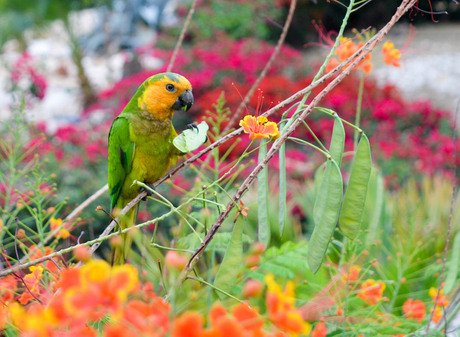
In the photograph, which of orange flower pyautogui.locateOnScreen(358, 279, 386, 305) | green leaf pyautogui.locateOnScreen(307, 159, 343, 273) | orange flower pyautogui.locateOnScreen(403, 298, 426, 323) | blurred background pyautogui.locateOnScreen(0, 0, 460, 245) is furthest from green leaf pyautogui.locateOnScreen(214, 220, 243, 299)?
blurred background pyautogui.locateOnScreen(0, 0, 460, 245)

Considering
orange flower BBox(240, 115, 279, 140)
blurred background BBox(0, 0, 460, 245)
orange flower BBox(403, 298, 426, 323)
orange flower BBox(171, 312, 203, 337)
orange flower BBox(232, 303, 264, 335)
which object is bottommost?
blurred background BBox(0, 0, 460, 245)

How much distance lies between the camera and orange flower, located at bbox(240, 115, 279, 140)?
0.75 meters

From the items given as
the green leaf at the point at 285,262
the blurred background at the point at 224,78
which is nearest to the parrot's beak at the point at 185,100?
the green leaf at the point at 285,262

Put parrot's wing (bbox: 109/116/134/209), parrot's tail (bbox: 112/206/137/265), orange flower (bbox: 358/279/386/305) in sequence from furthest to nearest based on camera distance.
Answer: parrot's wing (bbox: 109/116/134/209)
orange flower (bbox: 358/279/386/305)
parrot's tail (bbox: 112/206/137/265)

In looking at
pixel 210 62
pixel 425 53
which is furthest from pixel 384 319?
pixel 425 53

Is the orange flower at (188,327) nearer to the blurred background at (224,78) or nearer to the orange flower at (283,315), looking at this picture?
the orange flower at (283,315)

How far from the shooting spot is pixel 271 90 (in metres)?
4.99

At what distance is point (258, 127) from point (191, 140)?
0.15 m

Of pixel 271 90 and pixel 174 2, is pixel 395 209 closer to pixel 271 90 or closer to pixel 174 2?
pixel 271 90

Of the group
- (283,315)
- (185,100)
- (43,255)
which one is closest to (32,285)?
(43,255)

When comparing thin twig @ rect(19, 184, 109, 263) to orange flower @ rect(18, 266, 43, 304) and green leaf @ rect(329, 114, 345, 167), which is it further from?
green leaf @ rect(329, 114, 345, 167)

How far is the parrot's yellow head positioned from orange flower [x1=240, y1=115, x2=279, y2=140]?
0.75 m

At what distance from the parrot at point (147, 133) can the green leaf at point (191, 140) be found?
613 millimetres

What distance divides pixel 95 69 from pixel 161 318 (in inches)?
381
